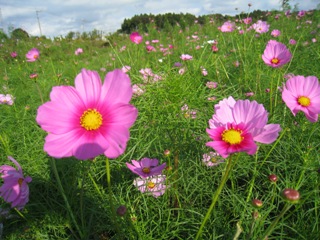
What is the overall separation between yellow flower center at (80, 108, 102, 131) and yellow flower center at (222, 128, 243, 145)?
0.29 meters

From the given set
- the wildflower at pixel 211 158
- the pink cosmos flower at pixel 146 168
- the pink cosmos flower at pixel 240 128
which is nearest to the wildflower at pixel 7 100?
the pink cosmos flower at pixel 146 168

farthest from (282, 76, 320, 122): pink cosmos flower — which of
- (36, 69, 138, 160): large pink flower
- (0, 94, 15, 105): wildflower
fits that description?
(0, 94, 15, 105): wildflower

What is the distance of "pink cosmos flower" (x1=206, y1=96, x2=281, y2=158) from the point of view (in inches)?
20.8

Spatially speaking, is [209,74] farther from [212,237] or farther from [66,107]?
[66,107]

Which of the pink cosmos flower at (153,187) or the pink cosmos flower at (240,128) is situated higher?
the pink cosmos flower at (240,128)

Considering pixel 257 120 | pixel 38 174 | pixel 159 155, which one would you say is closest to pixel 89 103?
pixel 257 120

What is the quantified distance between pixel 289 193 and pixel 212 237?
0.41m

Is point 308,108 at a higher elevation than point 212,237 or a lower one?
higher

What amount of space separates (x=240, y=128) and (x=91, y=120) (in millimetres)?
360

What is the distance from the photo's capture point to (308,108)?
81cm

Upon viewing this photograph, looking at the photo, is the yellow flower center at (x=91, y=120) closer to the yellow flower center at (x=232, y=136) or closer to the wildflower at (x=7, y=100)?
the yellow flower center at (x=232, y=136)

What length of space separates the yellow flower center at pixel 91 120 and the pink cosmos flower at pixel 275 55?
0.85m

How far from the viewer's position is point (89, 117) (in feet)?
1.88

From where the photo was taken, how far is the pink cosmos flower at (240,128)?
53cm
